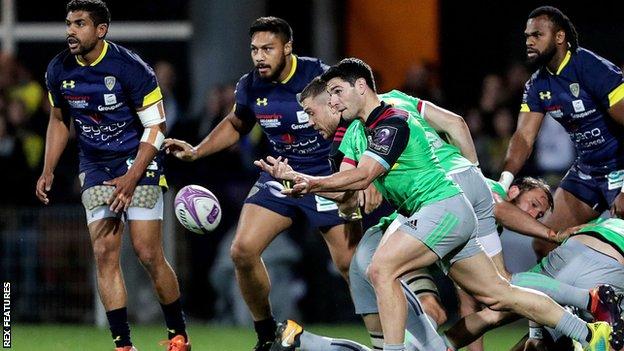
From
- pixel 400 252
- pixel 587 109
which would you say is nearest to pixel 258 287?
pixel 400 252

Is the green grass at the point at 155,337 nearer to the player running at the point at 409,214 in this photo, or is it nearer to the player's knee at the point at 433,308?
the player's knee at the point at 433,308

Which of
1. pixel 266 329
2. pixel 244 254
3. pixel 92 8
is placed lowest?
pixel 266 329

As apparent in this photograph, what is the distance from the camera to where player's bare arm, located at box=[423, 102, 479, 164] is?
9.21 m

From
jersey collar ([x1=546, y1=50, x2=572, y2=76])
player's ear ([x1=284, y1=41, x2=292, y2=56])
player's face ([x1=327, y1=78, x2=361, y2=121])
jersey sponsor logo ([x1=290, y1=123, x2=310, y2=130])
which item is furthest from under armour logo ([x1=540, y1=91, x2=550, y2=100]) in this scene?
player's face ([x1=327, y1=78, x2=361, y2=121])

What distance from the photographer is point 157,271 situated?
383 inches

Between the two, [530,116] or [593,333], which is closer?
[593,333]

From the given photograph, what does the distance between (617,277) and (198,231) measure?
9.06ft

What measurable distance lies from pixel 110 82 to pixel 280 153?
4.25ft

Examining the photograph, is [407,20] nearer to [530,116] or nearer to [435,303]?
[530,116]

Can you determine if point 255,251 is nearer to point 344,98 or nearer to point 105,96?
point 105,96

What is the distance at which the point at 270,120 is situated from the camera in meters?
9.91

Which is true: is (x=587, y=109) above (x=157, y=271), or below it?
above

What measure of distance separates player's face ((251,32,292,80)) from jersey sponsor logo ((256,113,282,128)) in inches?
10.5

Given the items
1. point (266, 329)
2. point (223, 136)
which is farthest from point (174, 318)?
point (223, 136)
